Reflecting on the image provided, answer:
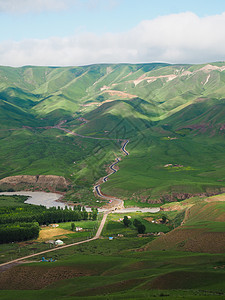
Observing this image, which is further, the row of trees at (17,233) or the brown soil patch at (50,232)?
the brown soil patch at (50,232)

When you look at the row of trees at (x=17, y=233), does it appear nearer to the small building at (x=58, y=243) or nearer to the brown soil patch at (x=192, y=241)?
the small building at (x=58, y=243)

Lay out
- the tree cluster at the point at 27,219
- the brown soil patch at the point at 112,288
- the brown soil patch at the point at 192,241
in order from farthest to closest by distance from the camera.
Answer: the tree cluster at the point at 27,219 → the brown soil patch at the point at 192,241 → the brown soil patch at the point at 112,288

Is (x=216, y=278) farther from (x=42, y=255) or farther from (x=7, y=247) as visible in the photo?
(x=7, y=247)

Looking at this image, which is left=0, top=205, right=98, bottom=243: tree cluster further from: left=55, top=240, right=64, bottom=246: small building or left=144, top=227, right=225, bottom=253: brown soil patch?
left=144, top=227, right=225, bottom=253: brown soil patch

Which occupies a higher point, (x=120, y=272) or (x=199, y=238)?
(x=120, y=272)

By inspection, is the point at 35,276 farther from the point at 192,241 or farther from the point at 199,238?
the point at 199,238

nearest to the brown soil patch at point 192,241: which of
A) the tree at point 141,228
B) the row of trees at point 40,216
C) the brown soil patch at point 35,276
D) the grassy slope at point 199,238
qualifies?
the grassy slope at point 199,238

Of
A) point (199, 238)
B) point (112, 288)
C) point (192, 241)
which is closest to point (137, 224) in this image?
point (192, 241)
